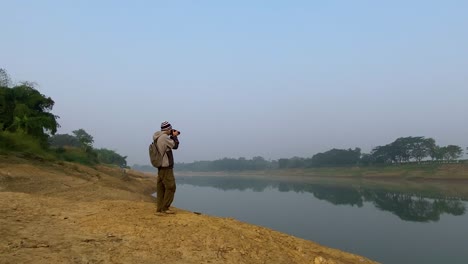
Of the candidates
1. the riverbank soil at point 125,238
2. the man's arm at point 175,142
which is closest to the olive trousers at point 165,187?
the riverbank soil at point 125,238

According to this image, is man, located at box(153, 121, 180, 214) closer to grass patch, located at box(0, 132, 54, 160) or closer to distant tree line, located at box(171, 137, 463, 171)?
grass patch, located at box(0, 132, 54, 160)

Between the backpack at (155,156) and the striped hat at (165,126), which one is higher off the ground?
the striped hat at (165,126)

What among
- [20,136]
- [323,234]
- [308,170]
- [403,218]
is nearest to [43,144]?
[20,136]

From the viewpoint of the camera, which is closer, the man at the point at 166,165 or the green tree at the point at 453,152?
the man at the point at 166,165

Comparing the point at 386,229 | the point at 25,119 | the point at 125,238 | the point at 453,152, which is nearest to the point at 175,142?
the point at 125,238

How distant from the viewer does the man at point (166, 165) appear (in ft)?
23.7

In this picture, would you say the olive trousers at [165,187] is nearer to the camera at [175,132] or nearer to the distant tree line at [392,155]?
the camera at [175,132]

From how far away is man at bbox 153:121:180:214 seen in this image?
7212 millimetres

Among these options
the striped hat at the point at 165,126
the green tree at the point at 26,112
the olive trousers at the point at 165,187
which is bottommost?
the olive trousers at the point at 165,187

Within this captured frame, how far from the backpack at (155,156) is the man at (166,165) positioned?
0.06m

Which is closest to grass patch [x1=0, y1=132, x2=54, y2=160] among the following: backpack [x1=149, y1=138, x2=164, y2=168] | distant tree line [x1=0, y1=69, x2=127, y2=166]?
distant tree line [x1=0, y1=69, x2=127, y2=166]

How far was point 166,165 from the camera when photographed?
720 centimetres

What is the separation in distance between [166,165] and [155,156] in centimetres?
31

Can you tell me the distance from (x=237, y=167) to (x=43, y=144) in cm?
15741
